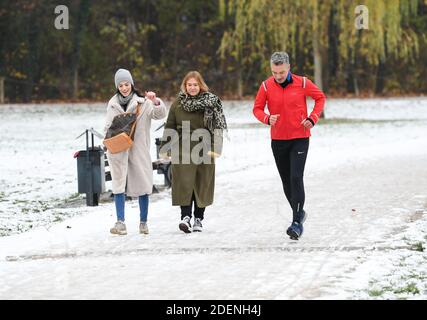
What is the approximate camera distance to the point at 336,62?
54.9 m

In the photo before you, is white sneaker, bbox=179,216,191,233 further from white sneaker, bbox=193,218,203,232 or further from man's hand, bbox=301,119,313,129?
man's hand, bbox=301,119,313,129

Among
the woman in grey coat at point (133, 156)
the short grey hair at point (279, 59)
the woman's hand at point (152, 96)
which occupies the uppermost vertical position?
the short grey hair at point (279, 59)

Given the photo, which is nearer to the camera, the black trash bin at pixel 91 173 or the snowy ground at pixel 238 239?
the snowy ground at pixel 238 239

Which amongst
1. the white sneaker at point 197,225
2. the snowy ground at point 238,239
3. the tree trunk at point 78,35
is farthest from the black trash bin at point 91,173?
the tree trunk at point 78,35

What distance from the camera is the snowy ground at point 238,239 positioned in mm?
8430

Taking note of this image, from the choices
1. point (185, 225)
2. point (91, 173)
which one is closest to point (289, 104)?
point (185, 225)

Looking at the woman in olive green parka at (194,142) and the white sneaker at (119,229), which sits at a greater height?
the woman in olive green parka at (194,142)

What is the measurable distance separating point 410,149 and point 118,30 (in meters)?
33.5

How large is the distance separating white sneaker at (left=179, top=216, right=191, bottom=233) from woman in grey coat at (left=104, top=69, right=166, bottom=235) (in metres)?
0.37

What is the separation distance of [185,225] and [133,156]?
86 cm

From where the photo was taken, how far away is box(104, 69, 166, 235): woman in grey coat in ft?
36.9

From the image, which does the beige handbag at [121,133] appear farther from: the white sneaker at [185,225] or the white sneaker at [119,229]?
the white sneaker at [185,225]

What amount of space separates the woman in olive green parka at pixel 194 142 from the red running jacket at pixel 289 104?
0.61 m
